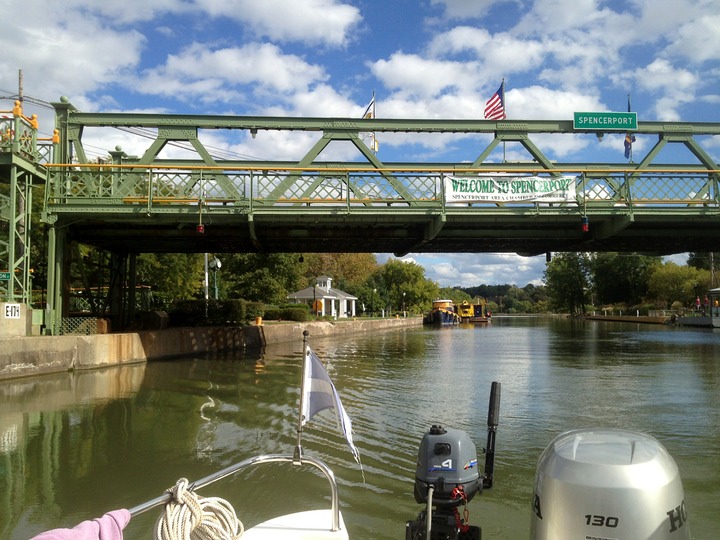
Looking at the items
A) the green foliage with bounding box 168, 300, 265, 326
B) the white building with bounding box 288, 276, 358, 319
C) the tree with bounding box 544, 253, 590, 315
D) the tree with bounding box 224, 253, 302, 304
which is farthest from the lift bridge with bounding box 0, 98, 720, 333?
the tree with bounding box 544, 253, 590, 315

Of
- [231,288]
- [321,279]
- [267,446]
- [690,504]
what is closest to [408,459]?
[267,446]

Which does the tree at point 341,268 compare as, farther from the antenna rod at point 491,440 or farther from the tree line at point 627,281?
the antenna rod at point 491,440

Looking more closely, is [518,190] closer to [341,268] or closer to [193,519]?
[193,519]

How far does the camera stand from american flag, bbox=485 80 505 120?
20312 mm

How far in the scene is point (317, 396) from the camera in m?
4.25

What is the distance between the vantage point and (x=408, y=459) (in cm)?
780

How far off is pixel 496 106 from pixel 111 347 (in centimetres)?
1493

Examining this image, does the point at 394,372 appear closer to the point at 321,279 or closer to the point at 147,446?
the point at 147,446

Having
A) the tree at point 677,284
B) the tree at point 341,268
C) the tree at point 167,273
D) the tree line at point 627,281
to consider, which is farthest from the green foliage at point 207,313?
the tree at point 677,284

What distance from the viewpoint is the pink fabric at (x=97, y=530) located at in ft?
8.36

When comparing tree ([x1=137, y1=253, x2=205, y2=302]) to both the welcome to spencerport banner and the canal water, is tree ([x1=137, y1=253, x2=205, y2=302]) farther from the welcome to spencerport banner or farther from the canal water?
the welcome to spencerport banner

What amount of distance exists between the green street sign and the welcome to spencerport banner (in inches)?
105

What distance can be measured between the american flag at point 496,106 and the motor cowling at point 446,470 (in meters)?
18.1

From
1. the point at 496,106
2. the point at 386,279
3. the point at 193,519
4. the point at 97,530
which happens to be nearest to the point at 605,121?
the point at 496,106
